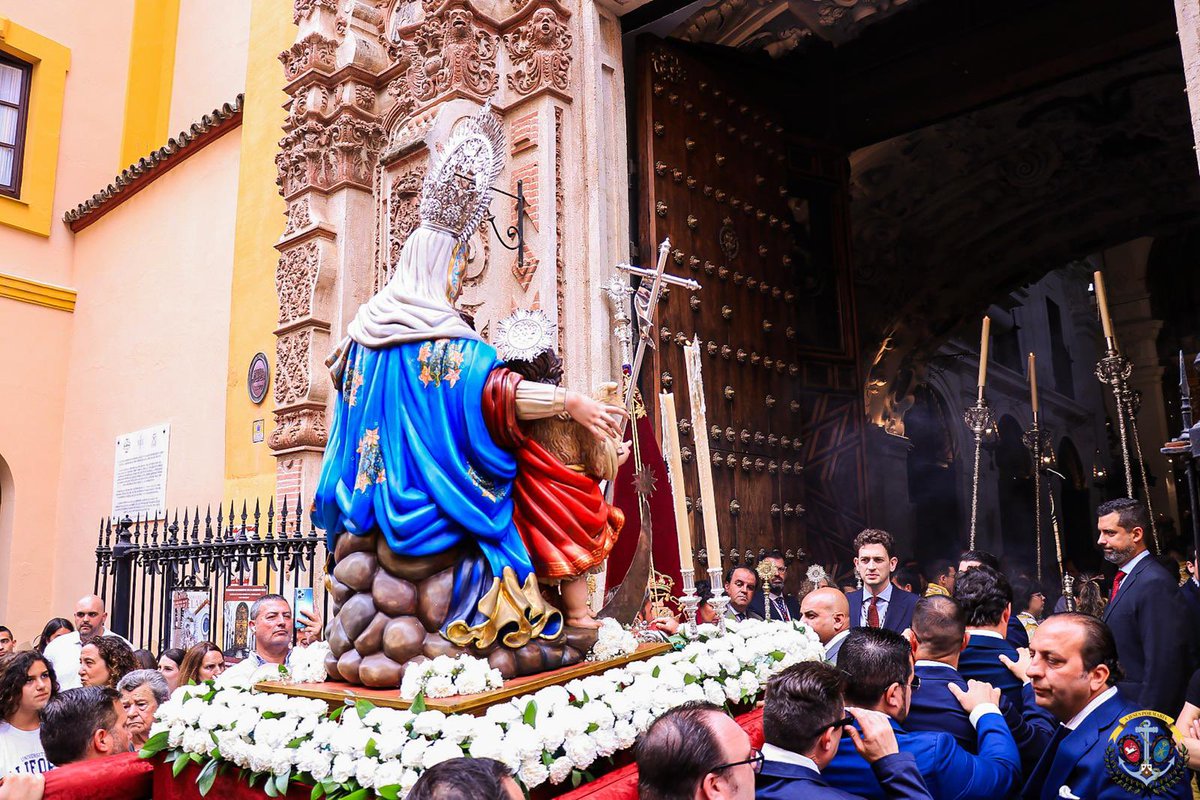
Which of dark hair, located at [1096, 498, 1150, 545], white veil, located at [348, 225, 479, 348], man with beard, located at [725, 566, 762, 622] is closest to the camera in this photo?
white veil, located at [348, 225, 479, 348]

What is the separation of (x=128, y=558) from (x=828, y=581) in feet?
19.1

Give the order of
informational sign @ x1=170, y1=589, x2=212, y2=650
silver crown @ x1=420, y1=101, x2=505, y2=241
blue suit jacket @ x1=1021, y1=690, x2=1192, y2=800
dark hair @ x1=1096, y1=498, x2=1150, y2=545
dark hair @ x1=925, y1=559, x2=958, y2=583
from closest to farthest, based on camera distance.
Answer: blue suit jacket @ x1=1021, y1=690, x2=1192, y2=800, silver crown @ x1=420, y1=101, x2=505, y2=241, dark hair @ x1=1096, y1=498, x2=1150, y2=545, informational sign @ x1=170, y1=589, x2=212, y2=650, dark hair @ x1=925, y1=559, x2=958, y2=583

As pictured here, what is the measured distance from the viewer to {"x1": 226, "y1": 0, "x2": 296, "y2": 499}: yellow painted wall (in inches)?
373

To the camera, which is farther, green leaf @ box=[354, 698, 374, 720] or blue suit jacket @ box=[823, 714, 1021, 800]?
green leaf @ box=[354, 698, 374, 720]

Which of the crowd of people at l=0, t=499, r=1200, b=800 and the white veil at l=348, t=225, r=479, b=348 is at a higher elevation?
the white veil at l=348, t=225, r=479, b=348

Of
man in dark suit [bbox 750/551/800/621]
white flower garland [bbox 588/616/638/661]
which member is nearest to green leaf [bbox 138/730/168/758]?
white flower garland [bbox 588/616/638/661]

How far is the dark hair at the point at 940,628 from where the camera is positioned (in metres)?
3.50

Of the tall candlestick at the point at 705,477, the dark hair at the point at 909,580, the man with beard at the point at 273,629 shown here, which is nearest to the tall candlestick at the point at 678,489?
the tall candlestick at the point at 705,477

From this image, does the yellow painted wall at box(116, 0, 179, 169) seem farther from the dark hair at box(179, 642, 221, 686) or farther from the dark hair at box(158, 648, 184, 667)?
the dark hair at box(179, 642, 221, 686)

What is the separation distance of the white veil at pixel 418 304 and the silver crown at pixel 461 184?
6 cm

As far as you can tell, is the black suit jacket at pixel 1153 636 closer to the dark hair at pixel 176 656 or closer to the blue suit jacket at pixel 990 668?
the blue suit jacket at pixel 990 668

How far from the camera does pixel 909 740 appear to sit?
3076mm

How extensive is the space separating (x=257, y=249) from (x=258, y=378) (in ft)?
4.74

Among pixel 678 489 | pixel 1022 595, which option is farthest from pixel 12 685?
pixel 1022 595
